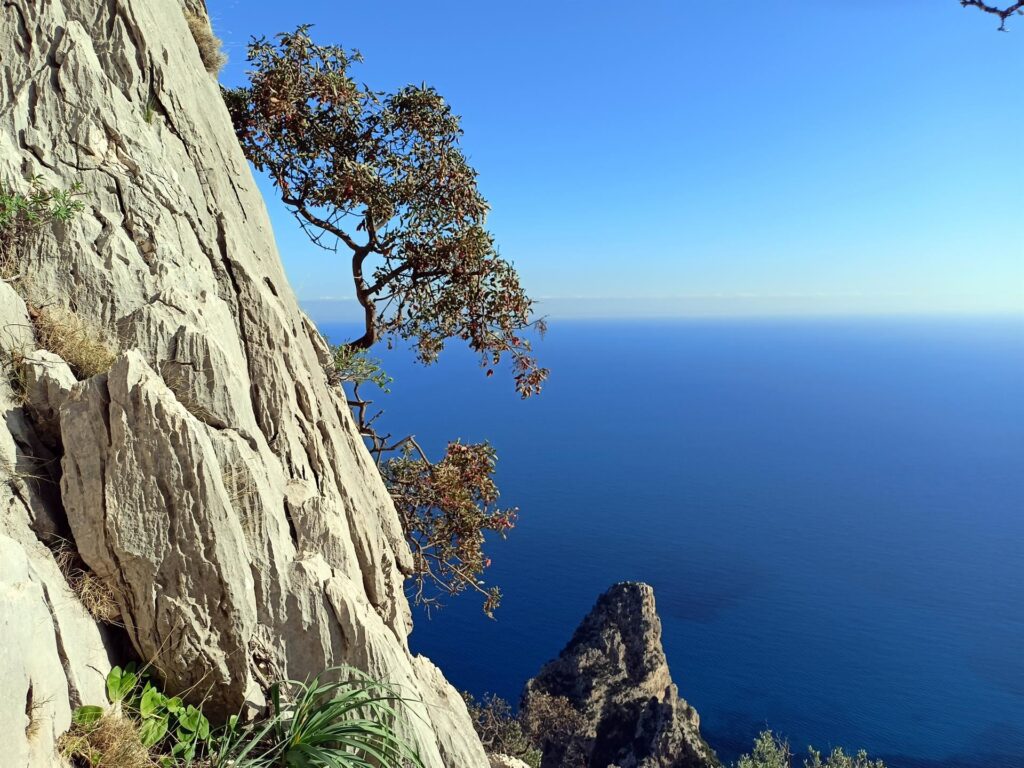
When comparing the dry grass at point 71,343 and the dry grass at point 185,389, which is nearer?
the dry grass at point 71,343

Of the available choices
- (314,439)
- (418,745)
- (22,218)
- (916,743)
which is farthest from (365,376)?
(916,743)

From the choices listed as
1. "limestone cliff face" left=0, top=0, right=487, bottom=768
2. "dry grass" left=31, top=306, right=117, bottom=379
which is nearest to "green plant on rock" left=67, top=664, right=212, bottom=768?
"limestone cliff face" left=0, top=0, right=487, bottom=768

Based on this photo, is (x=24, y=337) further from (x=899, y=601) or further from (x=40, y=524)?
(x=899, y=601)

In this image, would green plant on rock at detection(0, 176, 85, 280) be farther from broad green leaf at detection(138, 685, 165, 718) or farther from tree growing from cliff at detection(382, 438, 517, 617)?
tree growing from cliff at detection(382, 438, 517, 617)

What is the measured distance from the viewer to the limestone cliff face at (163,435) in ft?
16.4

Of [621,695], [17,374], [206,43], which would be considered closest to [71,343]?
[17,374]

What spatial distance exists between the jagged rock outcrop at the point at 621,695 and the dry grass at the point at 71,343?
144 ft

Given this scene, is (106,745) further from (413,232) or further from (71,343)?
(413,232)

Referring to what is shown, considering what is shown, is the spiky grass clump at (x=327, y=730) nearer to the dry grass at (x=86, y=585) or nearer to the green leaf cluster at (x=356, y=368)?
the dry grass at (x=86, y=585)

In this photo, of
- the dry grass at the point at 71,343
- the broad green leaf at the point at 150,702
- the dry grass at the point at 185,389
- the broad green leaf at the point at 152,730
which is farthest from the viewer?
the dry grass at the point at 185,389

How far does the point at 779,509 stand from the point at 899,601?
1411 inches

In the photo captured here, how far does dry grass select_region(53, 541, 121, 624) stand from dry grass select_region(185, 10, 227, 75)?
314 inches

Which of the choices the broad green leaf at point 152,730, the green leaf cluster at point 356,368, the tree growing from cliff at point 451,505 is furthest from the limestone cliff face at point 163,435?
the tree growing from cliff at point 451,505

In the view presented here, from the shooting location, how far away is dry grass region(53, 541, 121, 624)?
5.04 metres
